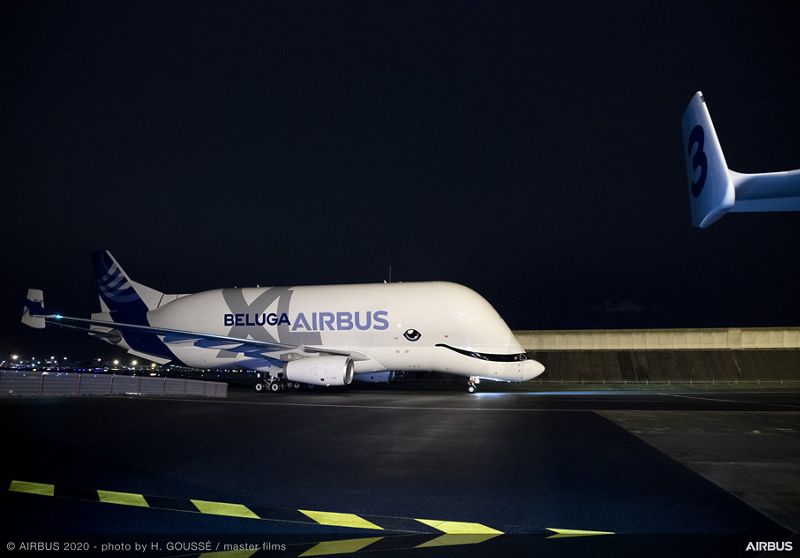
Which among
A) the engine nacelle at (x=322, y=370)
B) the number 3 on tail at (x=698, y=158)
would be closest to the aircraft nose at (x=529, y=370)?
the engine nacelle at (x=322, y=370)

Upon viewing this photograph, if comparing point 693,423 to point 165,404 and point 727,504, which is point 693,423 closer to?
point 727,504

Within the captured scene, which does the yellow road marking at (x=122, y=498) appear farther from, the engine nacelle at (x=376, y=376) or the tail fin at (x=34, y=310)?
the tail fin at (x=34, y=310)

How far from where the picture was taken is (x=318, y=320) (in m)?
30.5

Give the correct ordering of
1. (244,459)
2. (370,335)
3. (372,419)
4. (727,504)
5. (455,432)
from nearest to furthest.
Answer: (727,504) < (244,459) < (455,432) < (372,419) < (370,335)

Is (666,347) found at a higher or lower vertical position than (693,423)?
higher

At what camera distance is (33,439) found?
424 inches

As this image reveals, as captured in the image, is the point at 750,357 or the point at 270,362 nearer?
the point at 270,362

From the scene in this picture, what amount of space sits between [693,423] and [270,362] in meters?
21.7

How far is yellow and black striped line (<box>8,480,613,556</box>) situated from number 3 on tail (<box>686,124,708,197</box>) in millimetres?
8225

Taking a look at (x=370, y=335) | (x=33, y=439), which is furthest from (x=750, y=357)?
(x=33, y=439)

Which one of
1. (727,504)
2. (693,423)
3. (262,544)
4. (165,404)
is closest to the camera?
(262,544)

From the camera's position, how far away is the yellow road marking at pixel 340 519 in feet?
19.1

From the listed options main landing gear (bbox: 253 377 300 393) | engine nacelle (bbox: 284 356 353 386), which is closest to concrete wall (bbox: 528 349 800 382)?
main landing gear (bbox: 253 377 300 393)

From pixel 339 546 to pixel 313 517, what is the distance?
1.00 meters
